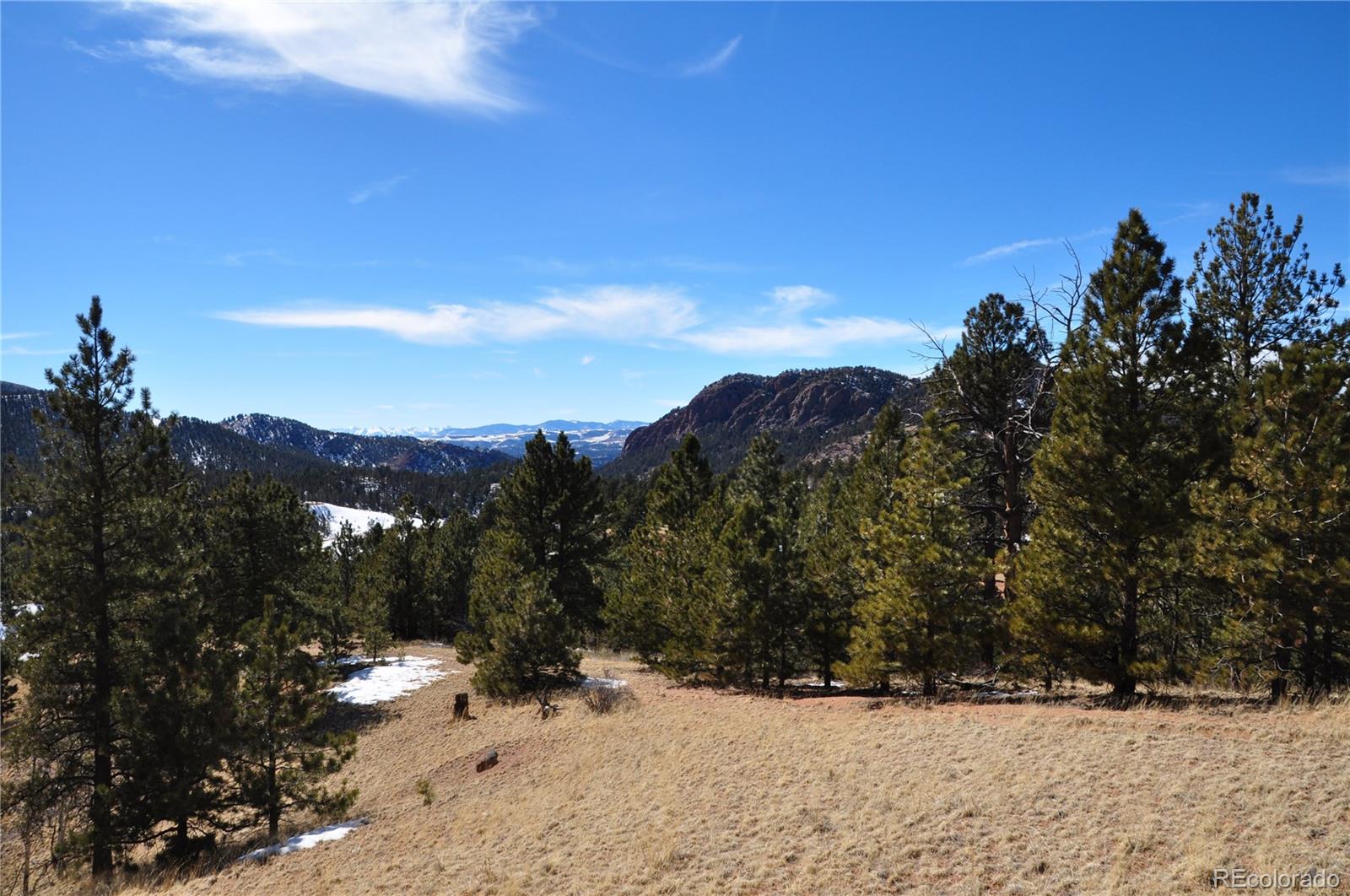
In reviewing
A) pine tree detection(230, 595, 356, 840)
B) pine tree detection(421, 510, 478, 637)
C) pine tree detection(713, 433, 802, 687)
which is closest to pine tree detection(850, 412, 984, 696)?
pine tree detection(713, 433, 802, 687)

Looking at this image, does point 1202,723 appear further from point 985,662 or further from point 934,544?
point 985,662

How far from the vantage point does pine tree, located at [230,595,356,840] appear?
1445cm

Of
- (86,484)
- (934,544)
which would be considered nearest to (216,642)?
(86,484)

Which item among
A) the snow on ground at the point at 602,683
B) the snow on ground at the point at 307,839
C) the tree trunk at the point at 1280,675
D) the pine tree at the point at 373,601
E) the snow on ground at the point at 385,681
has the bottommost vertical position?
the snow on ground at the point at 385,681

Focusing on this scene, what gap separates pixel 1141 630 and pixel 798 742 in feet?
35.0

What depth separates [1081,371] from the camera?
1473 centimetres

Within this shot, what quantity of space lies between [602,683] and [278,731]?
12.0 metres

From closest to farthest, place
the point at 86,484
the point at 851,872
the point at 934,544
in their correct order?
1. the point at 851,872
2. the point at 86,484
3. the point at 934,544

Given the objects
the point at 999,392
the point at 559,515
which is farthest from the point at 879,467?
the point at 559,515

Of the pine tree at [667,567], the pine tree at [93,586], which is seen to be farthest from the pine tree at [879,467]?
the pine tree at [93,586]

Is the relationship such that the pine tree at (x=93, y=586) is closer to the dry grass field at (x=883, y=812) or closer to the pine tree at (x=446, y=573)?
the dry grass field at (x=883, y=812)

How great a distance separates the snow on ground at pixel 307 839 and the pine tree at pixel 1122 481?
15811 mm

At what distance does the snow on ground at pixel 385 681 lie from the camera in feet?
87.2

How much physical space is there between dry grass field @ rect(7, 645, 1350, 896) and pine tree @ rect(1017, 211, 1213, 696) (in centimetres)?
191
